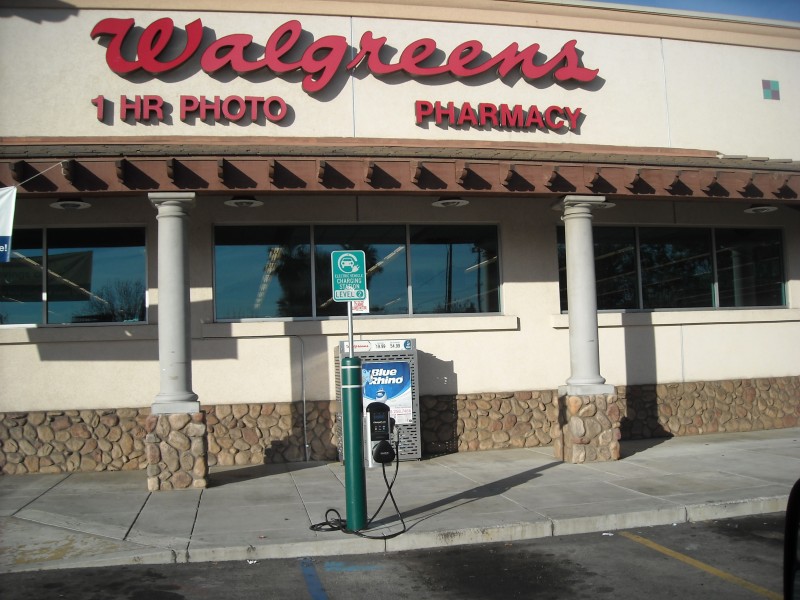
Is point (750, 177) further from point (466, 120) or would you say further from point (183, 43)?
point (183, 43)

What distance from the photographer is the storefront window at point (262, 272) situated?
1250 cm

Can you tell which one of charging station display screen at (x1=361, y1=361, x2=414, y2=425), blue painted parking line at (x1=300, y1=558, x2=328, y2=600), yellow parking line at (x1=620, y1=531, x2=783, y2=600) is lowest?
yellow parking line at (x1=620, y1=531, x2=783, y2=600)

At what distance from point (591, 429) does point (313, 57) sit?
714 cm

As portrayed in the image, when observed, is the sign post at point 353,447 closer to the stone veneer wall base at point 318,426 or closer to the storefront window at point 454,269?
the stone veneer wall base at point 318,426

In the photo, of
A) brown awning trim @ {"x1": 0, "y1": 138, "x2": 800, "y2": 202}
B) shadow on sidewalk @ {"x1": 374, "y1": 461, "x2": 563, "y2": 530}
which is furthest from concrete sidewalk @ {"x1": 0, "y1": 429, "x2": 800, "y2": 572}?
brown awning trim @ {"x1": 0, "y1": 138, "x2": 800, "y2": 202}

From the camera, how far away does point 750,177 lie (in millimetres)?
12453

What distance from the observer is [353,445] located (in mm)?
7961

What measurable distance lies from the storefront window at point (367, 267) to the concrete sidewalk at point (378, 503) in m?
2.53

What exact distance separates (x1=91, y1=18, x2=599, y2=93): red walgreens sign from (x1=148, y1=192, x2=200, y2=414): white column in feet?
8.70

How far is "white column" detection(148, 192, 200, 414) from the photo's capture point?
34.4 feet

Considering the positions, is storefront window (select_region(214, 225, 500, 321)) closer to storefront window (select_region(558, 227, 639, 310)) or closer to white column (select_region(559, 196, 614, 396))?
white column (select_region(559, 196, 614, 396))

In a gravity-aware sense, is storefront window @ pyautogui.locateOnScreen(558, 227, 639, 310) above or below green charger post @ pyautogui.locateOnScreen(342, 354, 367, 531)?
above

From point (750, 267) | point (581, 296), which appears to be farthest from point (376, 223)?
point (750, 267)

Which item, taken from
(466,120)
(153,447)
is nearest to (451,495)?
(153,447)
